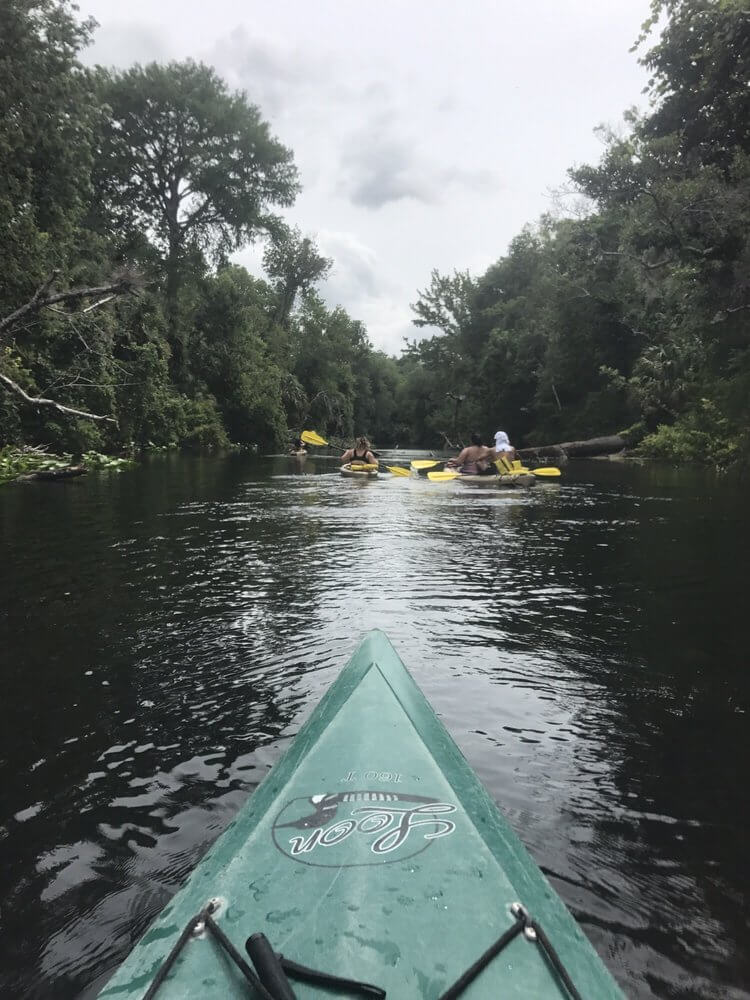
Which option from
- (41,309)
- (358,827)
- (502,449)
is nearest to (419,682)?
(358,827)

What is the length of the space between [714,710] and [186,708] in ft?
9.86

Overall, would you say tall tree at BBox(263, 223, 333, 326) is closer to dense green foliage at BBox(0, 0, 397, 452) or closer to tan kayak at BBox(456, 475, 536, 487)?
dense green foliage at BBox(0, 0, 397, 452)

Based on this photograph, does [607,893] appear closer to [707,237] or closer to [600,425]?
[707,237]

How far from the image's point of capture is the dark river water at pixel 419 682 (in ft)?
7.01

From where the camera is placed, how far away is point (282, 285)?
52.5 metres

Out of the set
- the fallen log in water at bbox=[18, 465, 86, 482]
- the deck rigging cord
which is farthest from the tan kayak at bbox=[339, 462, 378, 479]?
the deck rigging cord

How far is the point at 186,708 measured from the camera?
11.8ft

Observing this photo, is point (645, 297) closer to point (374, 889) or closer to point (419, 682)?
point (419, 682)

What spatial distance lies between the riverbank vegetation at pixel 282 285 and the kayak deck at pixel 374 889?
11596 mm

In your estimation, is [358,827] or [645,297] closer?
[358,827]

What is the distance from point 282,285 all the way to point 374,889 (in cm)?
5487

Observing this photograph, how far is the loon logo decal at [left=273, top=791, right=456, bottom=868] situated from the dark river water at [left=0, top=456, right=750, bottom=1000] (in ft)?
2.32

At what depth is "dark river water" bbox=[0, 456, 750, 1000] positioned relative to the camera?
2.14m

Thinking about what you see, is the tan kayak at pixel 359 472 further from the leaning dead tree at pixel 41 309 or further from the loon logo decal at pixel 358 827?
the loon logo decal at pixel 358 827
